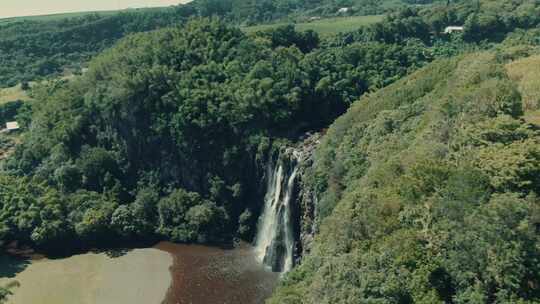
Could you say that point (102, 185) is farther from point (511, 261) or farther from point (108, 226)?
point (511, 261)

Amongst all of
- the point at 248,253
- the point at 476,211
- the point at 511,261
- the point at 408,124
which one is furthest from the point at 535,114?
the point at 248,253

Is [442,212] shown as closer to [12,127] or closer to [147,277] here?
[147,277]

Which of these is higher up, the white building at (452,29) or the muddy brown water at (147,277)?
the white building at (452,29)

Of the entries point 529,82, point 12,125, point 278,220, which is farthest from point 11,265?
point 529,82

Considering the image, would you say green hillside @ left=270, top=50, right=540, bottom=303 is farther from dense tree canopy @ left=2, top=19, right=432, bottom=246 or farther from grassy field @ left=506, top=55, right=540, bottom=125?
dense tree canopy @ left=2, top=19, right=432, bottom=246

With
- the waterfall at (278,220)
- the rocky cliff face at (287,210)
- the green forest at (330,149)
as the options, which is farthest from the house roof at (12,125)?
the rocky cliff face at (287,210)

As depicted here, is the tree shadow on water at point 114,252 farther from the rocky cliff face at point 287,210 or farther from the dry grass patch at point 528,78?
the dry grass patch at point 528,78
